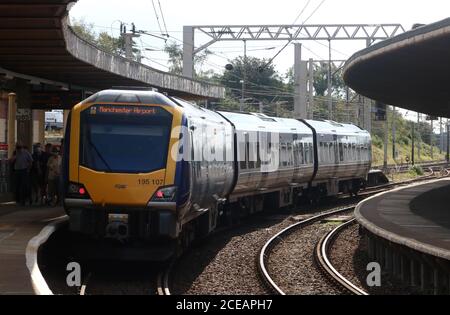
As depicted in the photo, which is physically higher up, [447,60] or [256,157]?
[447,60]

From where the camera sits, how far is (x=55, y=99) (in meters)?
19.7

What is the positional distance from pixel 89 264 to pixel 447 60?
33.9 ft

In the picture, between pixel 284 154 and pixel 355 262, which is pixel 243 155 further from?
pixel 355 262

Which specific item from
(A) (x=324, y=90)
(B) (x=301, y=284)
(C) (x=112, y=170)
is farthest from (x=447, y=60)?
(A) (x=324, y=90)

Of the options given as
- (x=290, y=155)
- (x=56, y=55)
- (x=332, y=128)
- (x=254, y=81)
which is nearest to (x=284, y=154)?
(x=290, y=155)

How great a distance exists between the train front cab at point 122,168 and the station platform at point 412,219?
3.96 meters

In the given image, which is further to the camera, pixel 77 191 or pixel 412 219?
pixel 412 219

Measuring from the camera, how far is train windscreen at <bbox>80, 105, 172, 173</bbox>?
41.2ft

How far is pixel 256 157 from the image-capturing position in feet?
68.0

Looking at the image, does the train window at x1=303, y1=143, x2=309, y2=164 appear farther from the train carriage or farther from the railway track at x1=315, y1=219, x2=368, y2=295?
the train carriage

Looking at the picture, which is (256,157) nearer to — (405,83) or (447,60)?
(447,60)

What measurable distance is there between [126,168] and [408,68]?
36.7ft

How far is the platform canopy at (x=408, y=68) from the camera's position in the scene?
53.8ft

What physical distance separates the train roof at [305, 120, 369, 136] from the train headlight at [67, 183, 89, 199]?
16.7m
